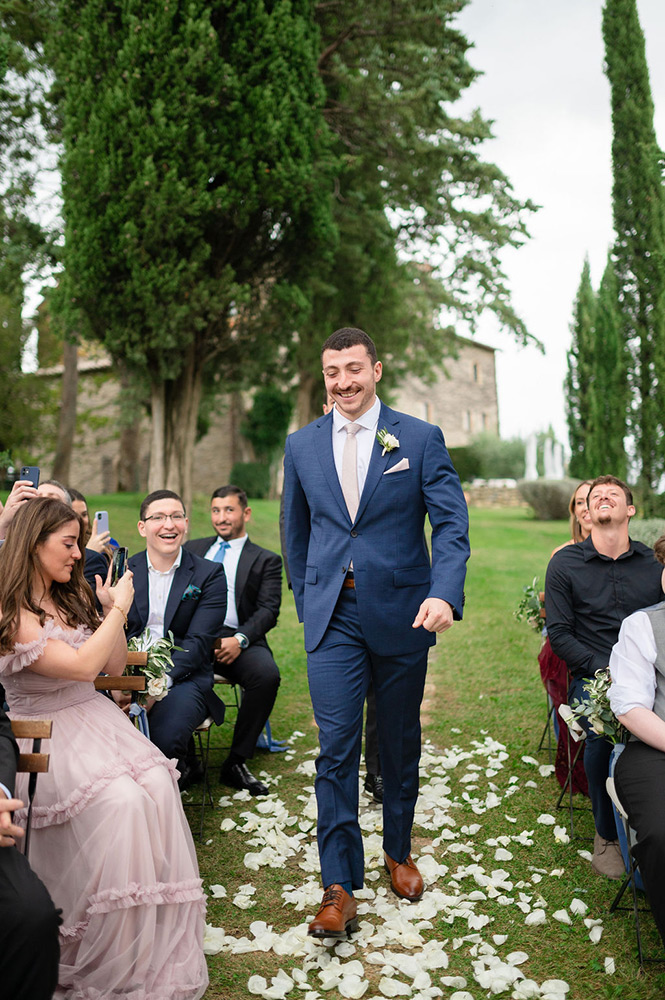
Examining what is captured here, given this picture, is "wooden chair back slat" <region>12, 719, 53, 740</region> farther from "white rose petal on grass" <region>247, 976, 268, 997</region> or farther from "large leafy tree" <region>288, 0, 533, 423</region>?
"large leafy tree" <region>288, 0, 533, 423</region>

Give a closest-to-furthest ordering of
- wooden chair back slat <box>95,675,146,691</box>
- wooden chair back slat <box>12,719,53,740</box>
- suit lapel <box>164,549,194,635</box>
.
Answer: wooden chair back slat <box>12,719,53,740</box>
wooden chair back slat <box>95,675,146,691</box>
suit lapel <box>164,549,194,635</box>

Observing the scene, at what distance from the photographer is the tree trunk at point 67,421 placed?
18.2 metres

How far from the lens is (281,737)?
6211mm

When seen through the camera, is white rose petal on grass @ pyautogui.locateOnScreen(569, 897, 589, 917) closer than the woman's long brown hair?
No

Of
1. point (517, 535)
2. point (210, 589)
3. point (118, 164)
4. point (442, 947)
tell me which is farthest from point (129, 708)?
point (517, 535)

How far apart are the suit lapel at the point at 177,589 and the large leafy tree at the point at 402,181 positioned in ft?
30.1

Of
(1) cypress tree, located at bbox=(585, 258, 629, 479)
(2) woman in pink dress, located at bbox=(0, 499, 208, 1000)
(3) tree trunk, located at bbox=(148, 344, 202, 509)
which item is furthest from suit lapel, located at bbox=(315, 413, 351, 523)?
(1) cypress tree, located at bbox=(585, 258, 629, 479)

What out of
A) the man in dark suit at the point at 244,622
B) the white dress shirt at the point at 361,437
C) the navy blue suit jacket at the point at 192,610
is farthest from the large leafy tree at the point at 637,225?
the white dress shirt at the point at 361,437

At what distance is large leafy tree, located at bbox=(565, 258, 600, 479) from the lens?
26531 millimetres

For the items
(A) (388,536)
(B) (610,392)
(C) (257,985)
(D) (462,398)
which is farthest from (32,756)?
(D) (462,398)

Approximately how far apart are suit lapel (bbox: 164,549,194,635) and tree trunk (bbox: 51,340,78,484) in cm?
1372

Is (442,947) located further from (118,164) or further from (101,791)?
(118,164)

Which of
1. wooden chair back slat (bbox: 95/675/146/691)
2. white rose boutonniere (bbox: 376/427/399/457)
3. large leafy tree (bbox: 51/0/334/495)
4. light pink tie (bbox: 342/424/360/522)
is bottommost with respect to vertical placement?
wooden chair back slat (bbox: 95/675/146/691)

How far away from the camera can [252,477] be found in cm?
2950
